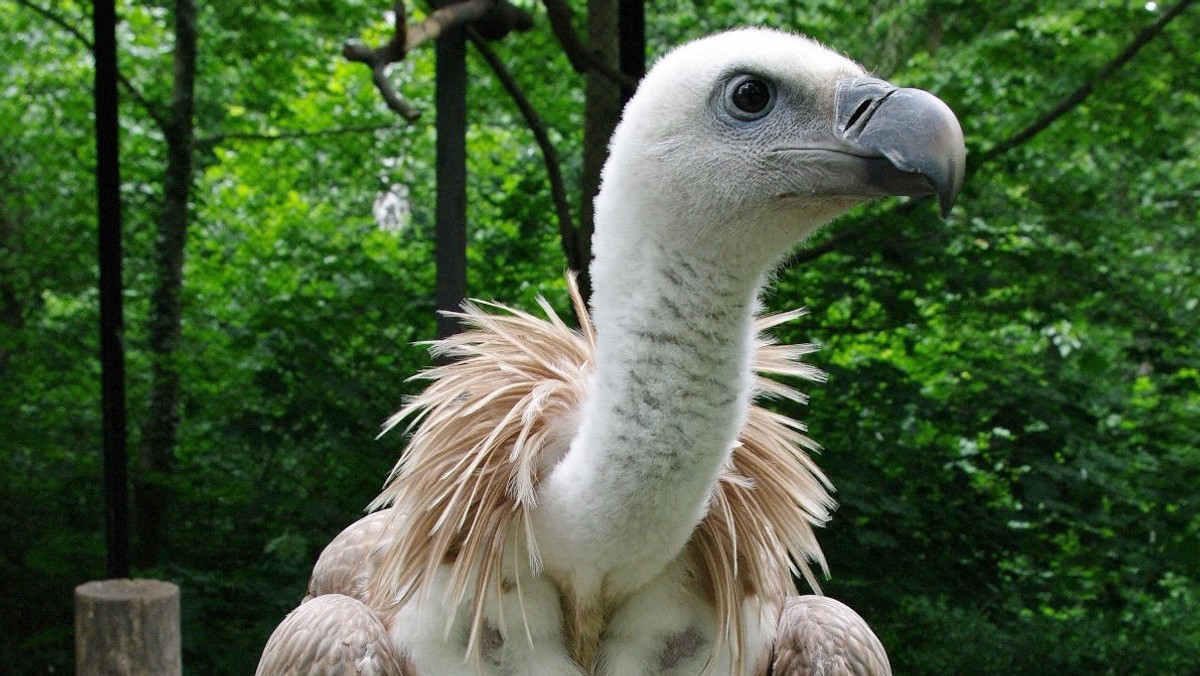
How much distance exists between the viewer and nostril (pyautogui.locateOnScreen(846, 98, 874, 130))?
1722mm

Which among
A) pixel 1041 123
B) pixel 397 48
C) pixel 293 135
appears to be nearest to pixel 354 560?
pixel 397 48

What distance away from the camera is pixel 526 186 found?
195 inches

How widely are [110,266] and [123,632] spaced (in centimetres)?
107

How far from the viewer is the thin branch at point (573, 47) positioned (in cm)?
366

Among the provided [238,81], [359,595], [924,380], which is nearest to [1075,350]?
[924,380]

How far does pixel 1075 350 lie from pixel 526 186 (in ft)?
7.56

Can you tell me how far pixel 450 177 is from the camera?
3.13 m

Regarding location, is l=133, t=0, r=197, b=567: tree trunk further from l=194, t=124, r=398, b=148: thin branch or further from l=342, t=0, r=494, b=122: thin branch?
l=342, t=0, r=494, b=122: thin branch

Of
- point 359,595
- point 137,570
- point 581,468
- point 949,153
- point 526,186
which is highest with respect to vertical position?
point 526,186

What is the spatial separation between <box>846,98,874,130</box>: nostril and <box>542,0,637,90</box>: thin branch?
1929 millimetres

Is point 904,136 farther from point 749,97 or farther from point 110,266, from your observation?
point 110,266

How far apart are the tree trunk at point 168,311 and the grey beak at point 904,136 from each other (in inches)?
164

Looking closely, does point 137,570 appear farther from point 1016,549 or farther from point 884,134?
point 884,134

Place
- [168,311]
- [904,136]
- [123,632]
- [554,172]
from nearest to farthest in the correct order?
[904,136]
[123,632]
[554,172]
[168,311]
